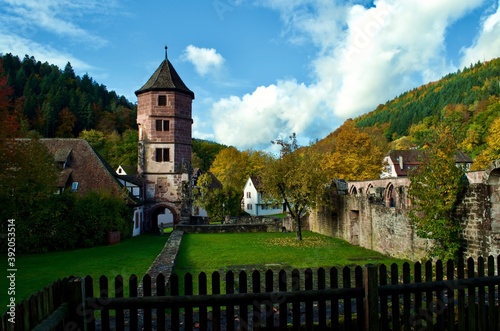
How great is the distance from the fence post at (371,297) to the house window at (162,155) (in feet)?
109

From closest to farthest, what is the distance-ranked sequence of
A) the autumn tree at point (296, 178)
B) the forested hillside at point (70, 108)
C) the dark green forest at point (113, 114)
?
the autumn tree at point (296, 178), the forested hillside at point (70, 108), the dark green forest at point (113, 114)

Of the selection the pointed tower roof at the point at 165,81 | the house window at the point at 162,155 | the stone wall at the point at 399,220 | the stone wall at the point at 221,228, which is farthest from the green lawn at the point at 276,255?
the pointed tower roof at the point at 165,81

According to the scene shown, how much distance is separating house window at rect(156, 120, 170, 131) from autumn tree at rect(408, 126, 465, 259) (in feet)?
87.4

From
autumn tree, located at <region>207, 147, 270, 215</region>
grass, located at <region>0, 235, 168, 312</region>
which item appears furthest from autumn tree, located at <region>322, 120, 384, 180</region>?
grass, located at <region>0, 235, 168, 312</region>

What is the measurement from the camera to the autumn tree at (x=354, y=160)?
44750 mm

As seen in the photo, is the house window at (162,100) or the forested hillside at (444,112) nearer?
the house window at (162,100)

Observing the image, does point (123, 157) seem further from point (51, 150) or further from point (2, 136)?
point (2, 136)

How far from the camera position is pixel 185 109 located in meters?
37.0

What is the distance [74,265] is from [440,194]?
14229mm

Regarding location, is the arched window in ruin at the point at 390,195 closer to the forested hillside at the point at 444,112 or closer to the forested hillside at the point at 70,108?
the forested hillside at the point at 444,112

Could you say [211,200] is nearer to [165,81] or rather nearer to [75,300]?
[165,81]

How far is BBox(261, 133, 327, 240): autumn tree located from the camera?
24312mm

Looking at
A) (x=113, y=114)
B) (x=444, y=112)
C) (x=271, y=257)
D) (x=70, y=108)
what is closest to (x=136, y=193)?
(x=271, y=257)

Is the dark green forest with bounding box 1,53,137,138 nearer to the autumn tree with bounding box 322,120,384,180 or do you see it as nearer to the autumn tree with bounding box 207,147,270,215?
the autumn tree with bounding box 207,147,270,215
